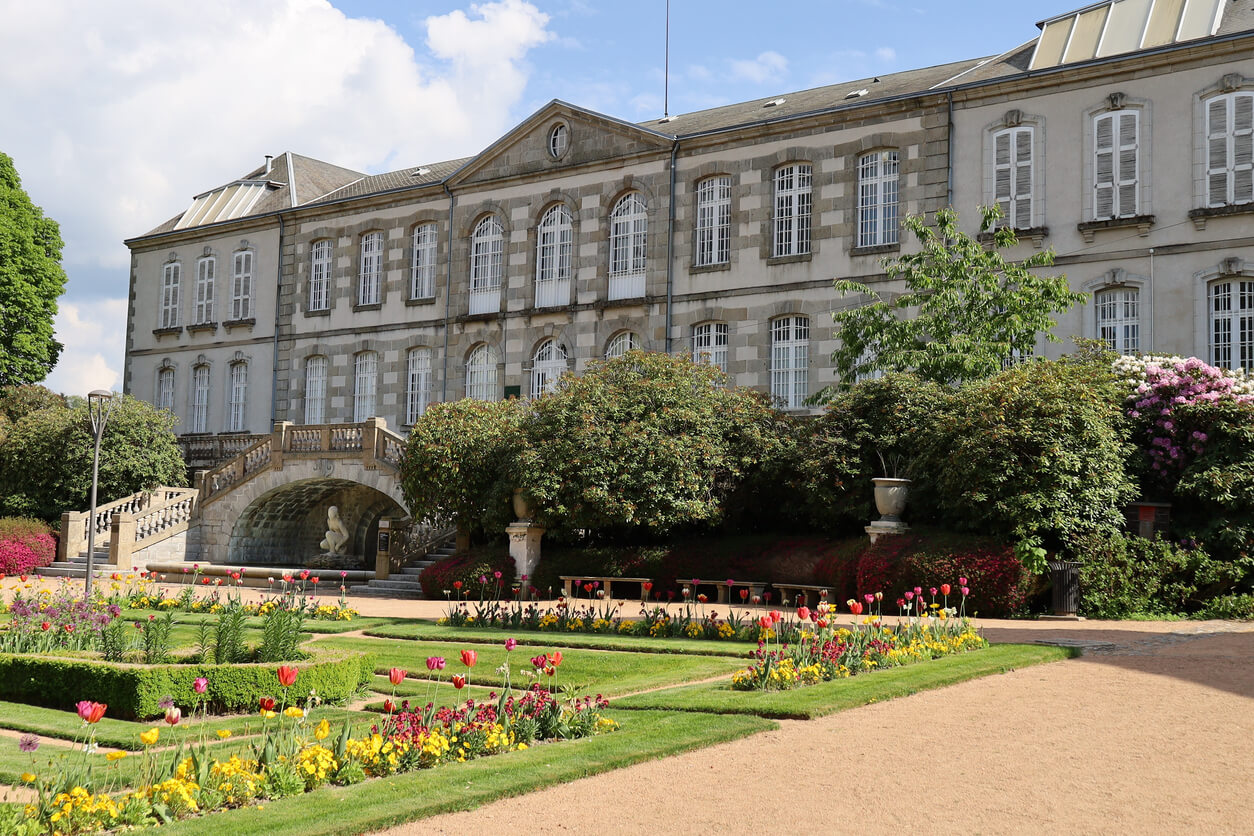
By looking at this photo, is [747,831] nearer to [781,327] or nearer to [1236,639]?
[1236,639]

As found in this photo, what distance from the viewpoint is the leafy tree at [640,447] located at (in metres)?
22.0

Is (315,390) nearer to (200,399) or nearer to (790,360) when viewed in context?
(200,399)

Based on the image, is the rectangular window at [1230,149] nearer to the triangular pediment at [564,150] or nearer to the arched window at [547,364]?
the triangular pediment at [564,150]

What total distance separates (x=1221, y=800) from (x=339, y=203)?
33149mm

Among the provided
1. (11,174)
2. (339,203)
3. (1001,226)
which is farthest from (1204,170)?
(11,174)

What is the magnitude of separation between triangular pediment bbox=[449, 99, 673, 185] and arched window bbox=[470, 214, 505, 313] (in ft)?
4.55

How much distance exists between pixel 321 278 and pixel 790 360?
53.0 feet

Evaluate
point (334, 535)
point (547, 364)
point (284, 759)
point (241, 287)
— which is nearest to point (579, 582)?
point (334, 535)

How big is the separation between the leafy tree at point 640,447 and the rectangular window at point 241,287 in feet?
61.0

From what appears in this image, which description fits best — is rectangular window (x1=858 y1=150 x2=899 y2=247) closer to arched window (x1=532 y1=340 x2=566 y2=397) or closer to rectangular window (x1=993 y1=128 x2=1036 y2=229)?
rectangular window (x1=993 y1=128 x2=1036 y2=229)

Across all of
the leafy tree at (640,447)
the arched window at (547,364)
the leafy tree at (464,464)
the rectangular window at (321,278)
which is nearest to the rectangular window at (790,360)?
the leafy tree at (640,447)

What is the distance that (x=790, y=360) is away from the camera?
2819 centimetres

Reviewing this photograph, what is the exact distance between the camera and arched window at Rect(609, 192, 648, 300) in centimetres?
3066

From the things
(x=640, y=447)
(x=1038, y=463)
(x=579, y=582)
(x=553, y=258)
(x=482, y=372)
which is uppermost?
(x=553, y=258)
